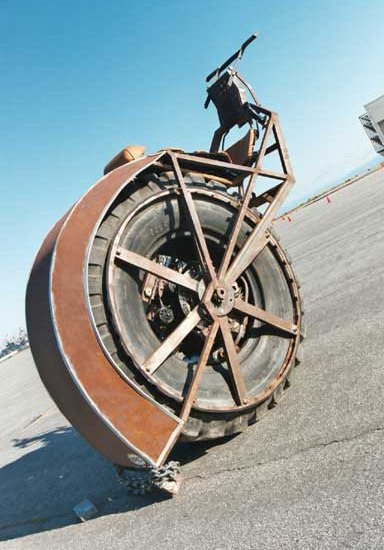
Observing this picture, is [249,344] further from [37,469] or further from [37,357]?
[37,469]

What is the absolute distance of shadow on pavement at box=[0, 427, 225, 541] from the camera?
9.75 feet

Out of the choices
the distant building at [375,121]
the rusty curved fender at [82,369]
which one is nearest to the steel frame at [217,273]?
the rusty curved fender at [82,369]

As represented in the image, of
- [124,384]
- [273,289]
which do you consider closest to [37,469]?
[124,384]

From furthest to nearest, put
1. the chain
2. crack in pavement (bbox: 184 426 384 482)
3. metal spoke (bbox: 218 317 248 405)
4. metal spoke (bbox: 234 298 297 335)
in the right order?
metal spoke (bbox: 234 298 297 335), metal spoke (bbox: 218 317 248 405), the chain, crack in pavement (bbox: 184 426 384 482)

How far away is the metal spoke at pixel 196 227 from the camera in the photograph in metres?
2.92

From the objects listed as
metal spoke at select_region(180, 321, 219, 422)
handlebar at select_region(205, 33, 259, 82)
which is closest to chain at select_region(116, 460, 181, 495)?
metal spoke at select_region(180, 321, 219, 422)

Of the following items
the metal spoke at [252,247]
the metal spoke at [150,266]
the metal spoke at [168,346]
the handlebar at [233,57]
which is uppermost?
the handlebar at [233,57]

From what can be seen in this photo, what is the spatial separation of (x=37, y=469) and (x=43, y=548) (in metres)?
1.96

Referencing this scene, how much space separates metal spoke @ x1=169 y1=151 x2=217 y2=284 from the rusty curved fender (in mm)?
618

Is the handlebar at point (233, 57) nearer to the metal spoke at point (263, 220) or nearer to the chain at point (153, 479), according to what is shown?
the metal spoke at point (263, 220)

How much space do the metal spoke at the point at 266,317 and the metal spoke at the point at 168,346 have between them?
389 millimetres

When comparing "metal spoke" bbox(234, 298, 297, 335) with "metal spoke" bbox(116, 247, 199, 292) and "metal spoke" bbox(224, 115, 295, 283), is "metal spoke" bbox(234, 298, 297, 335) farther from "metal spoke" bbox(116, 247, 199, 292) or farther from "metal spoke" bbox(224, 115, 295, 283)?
"metal spoke" bbox(116, 247, 199, 292)

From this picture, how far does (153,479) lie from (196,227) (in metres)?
1.61

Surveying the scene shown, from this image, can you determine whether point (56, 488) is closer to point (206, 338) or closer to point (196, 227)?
point (206, 338)
